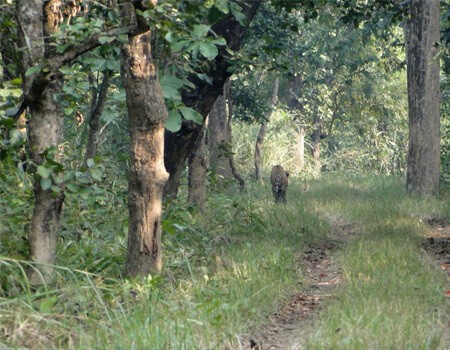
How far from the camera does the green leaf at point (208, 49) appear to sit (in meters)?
7.51

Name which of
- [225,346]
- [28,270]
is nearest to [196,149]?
[28,270]

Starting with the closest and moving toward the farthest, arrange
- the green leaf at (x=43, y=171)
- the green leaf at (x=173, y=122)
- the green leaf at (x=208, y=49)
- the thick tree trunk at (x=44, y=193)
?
the green leaf at (x=43, y=171), the thick tree trunk at (x=44, y=193), the green leaf at (x=208, y=49), the green leaf at (x=173, y=122)

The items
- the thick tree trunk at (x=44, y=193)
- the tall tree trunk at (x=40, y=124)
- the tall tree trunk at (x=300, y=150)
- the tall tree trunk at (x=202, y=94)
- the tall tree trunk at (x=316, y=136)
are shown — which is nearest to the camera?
the tall tree trunk at (x=40, y=124)

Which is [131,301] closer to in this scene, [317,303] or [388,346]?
[317,303]

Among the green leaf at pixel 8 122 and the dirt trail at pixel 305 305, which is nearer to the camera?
the dirt trail at pixel 305 305

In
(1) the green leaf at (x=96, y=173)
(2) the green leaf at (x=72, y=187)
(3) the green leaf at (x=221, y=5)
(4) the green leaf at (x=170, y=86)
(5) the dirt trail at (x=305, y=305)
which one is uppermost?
(3) the green leaf at (x=221, y=5)

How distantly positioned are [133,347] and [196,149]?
7751 mm

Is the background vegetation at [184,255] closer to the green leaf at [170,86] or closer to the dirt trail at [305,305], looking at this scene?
the green leaf at [170,86]

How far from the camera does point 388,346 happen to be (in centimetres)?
570

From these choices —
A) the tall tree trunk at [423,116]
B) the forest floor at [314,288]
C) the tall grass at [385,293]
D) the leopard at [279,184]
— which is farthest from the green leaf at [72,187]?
the tall tree trunk at [423,116]

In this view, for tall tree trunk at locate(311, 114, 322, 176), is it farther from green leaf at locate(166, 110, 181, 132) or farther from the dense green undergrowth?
green leaf at locate(166, 110, 181, 132)

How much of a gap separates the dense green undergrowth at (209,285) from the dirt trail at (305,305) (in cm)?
13

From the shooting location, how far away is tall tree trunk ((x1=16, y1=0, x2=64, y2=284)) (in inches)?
277

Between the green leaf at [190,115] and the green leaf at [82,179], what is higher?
the green leaf at [190,115]
